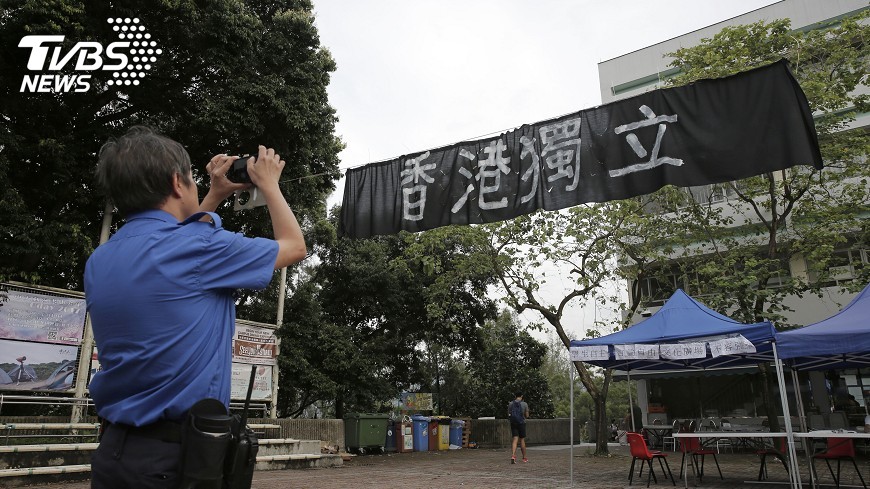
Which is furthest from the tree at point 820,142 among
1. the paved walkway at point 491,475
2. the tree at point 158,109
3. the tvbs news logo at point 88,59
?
the tvbs news logo at point 88,59

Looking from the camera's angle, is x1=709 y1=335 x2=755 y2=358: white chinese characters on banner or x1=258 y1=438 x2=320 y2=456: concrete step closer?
x1=709 y1=335 x2=755 y2=358: white chinese characters on banner

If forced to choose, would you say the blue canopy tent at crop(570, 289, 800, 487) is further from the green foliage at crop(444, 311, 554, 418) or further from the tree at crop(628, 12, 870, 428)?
the green foliage at crop(444, 311, 554, 418)

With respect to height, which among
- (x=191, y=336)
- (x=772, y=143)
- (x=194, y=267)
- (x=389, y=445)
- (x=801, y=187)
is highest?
(x=801, y=187)

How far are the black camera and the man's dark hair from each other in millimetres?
355

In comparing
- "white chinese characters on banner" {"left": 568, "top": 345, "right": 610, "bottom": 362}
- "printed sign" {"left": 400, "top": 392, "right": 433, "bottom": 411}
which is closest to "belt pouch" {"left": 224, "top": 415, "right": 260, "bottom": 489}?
"white chinese characters on banner" {"left": 568, "top": 345, "right": 610, "bottom": 362}

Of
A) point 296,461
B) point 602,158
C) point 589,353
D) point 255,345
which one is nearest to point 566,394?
point 255,345

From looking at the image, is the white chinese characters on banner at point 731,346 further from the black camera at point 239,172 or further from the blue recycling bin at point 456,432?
the blue recycling bin at point 456,432

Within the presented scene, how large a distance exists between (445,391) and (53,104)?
2133 cm

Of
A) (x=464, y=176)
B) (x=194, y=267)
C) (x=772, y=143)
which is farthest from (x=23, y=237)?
(x=772, y=143)

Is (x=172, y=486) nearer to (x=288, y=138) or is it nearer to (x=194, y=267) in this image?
(x=194, y=267)

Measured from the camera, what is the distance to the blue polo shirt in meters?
1.73

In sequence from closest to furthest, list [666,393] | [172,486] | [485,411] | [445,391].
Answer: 1. [172,486]
2. [666,393]
3. [485,411]
4. [445,391]

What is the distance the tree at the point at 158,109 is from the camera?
37.7ft

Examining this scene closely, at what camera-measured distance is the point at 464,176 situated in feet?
29.0
